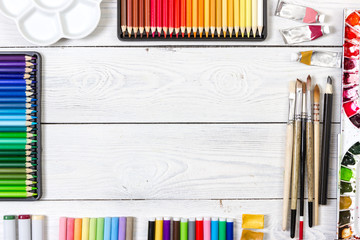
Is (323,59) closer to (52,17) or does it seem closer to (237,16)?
(237,16)

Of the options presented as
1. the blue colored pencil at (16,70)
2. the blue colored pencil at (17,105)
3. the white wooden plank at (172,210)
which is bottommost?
the white wooden plank at (172,210)

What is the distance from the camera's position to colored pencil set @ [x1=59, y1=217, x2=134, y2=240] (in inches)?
31.2

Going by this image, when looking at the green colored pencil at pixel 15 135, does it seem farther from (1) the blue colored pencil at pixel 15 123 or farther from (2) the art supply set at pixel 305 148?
(2) the art supply set at pixel 305 148

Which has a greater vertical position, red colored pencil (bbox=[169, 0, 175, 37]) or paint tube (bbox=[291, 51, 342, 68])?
red colored pencil (bbox=[169, 0, 175, 37])

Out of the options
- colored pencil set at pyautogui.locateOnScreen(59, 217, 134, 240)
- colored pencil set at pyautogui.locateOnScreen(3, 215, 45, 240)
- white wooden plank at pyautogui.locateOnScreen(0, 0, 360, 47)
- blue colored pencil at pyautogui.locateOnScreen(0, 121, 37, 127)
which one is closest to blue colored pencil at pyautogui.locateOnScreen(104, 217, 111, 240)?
colored pencil set at pyautogui.locateOnScreen(59, 217, 134, 240)

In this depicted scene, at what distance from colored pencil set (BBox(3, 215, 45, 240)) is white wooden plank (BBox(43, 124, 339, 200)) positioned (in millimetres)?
45

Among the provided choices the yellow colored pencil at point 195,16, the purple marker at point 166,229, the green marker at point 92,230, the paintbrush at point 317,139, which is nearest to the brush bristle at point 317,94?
the paintbrush at point 317,139

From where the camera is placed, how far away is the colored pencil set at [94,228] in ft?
2.60

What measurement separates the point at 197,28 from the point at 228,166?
26 centimetres

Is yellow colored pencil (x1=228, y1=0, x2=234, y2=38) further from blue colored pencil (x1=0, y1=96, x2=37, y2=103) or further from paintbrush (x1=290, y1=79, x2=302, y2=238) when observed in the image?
blue colored pencil (x1=0, y1=96, x2=37, y2=103)

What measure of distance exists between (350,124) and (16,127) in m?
0.60

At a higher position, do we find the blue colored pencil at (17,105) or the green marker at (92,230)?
the blue colored pencil at (17,105)

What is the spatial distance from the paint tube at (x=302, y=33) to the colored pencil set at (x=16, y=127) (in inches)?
18.3

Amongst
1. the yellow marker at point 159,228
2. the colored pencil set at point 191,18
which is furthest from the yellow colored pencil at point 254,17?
the yellow marker at point 159,228
